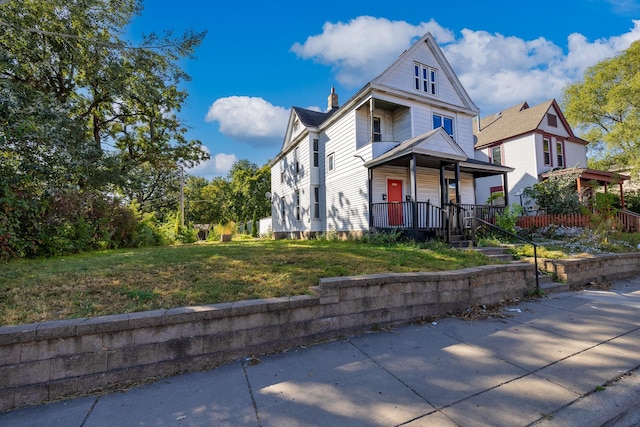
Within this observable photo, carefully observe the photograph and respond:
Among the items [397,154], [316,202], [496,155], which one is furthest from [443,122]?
[496,155]

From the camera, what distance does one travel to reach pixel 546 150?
18.0 m

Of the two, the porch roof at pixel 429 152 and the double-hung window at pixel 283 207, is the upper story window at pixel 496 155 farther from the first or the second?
the double-hung window at pixel 283 207

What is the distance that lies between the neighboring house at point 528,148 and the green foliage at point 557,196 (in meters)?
2.45

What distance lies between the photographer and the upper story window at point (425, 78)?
13091mm

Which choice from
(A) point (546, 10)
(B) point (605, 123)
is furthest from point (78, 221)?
(B) point (605, 123)

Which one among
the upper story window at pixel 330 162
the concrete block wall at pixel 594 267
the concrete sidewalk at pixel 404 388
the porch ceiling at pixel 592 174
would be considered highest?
Result: the upper story window at pixel 330 162

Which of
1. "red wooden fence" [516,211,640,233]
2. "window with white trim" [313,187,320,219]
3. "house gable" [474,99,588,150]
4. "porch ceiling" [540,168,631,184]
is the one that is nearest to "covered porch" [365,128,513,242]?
"red wooden fence" [516,211,640,233]

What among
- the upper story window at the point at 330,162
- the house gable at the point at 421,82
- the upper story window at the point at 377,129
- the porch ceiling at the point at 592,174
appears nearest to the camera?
the house gable at the point at 421,82

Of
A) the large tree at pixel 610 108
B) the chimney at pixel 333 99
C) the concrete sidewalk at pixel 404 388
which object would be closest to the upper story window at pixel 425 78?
the chimney at pixel 333 99

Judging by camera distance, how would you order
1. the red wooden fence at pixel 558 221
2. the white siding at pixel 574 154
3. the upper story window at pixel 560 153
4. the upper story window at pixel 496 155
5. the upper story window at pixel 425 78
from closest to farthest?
1. the red wooden fence at pixel 558 221
2. the upper story window at pixel 425 78
3. the upper story window at pixel 560 153
4. the white siding at pixel 574 154
5. the upper story window at pixel 496 155

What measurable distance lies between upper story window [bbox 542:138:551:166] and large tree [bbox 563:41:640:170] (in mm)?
5659

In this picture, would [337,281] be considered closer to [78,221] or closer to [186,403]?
[186,403]

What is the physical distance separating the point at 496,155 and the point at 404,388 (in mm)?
20930

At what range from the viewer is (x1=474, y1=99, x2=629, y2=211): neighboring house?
17438 millimetres
